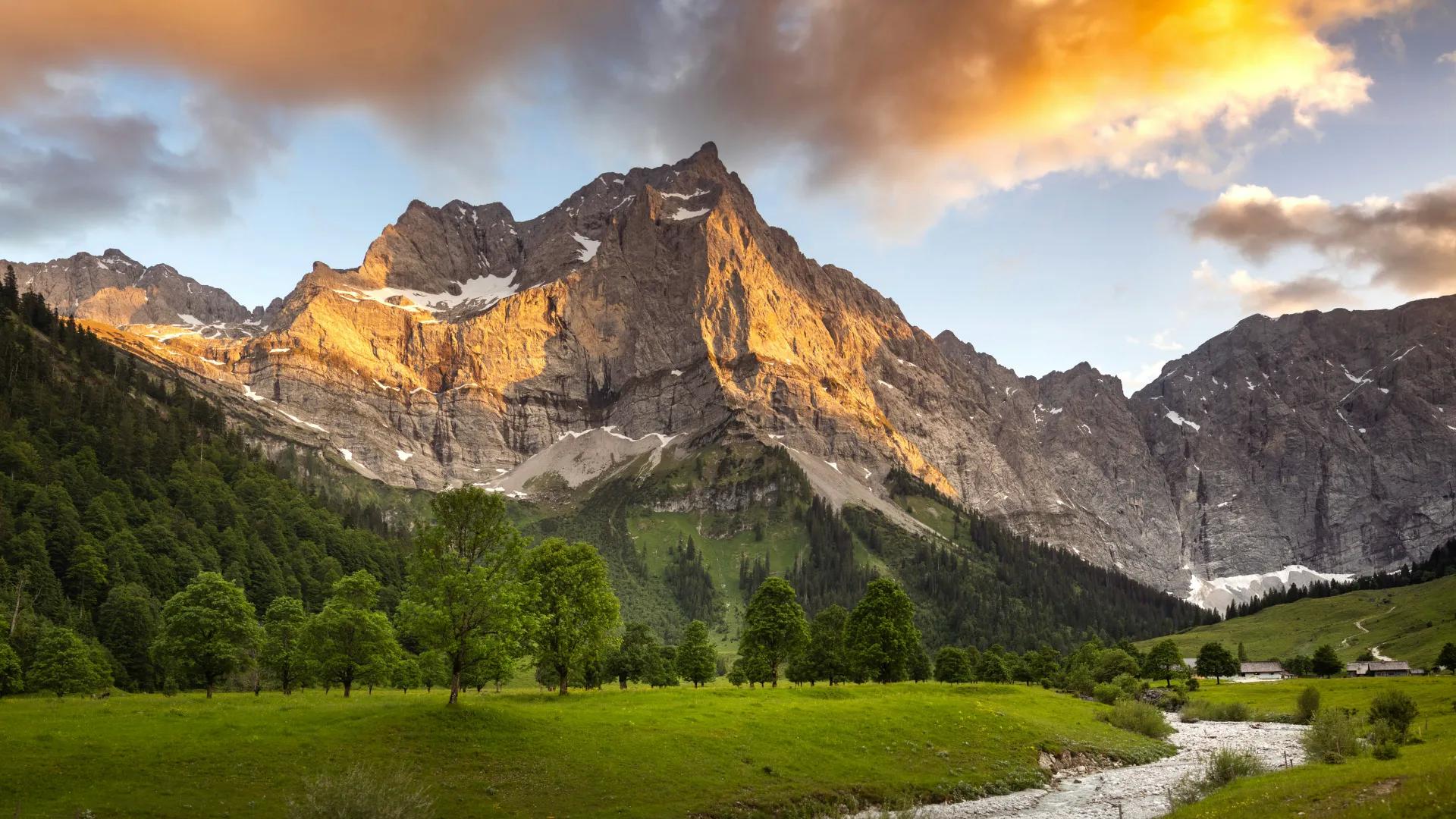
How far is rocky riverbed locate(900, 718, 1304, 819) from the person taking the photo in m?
55.2

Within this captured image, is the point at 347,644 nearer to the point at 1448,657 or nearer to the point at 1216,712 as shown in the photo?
the point at 1216,712

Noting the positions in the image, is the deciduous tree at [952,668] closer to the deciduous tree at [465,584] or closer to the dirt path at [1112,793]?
the dirt path at [1112,793]

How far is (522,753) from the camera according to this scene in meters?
51.8

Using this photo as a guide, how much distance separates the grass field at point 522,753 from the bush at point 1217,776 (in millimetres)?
11672

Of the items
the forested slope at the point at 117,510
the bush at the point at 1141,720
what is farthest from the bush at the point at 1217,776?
the forested slope at the point at 117,510

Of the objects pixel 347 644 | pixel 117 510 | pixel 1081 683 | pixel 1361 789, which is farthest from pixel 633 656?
pixel 1361 789

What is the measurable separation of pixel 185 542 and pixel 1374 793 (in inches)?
5998

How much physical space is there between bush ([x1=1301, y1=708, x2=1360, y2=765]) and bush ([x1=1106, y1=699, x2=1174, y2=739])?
87.3ft

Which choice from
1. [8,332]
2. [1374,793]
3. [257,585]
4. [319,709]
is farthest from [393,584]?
[1374,793]

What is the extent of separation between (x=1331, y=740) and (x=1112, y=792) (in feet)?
50.6

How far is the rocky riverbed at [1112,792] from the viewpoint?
5525 centimetres

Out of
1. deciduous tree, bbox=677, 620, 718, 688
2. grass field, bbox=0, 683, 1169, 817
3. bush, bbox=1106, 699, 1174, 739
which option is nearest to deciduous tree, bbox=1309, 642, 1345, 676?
bush, bbox=1106, 699, 1174, 739

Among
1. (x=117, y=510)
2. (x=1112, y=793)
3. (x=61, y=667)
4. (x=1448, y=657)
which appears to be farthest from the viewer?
(x=1448, y=657)

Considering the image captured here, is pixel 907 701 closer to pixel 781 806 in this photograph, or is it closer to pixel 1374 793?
pixel 781 806
